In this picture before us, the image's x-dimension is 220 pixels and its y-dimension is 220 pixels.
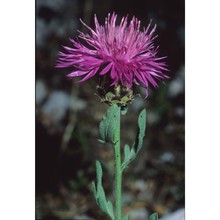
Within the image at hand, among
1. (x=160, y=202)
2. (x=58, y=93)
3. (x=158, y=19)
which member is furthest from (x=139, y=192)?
(x=158, y=19)

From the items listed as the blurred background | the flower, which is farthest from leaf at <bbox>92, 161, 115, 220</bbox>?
the blurred background

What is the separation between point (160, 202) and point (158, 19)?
0.71 m

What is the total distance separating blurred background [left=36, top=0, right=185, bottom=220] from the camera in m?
2.22

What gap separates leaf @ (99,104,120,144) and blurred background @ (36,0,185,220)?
772mm

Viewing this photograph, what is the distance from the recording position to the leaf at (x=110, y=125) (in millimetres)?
1421

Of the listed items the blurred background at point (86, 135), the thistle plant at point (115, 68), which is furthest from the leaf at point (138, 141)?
the blurred background at point (86, 135)

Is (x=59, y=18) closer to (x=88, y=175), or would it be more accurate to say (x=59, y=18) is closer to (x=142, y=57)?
(x=88, y=175)

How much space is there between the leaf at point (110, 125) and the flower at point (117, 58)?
2.7 inches

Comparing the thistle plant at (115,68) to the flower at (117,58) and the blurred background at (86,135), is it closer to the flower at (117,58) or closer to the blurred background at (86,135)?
the flower at (117,58)

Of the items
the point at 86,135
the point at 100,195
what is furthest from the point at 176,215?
the point at 100,195
